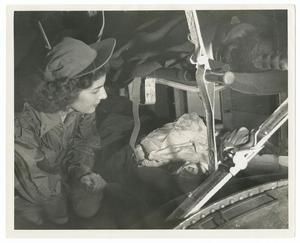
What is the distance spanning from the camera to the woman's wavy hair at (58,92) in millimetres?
1664

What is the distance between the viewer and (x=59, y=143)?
5.46 ft

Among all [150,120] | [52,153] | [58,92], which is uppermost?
[58,92]

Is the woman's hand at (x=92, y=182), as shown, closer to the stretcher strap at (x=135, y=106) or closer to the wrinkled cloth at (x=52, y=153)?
the wrinkled cloth at (x=52, y=153)

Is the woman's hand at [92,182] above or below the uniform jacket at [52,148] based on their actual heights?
below

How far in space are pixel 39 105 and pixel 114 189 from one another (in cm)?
47

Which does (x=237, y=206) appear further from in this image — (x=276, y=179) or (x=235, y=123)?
(x=235, y=123)

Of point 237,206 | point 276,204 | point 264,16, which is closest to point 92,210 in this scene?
point 237,206

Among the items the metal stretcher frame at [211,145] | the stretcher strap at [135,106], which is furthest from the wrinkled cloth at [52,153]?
the metal stretcher frame at [211,145]

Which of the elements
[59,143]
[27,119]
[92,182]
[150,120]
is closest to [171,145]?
[150,120]

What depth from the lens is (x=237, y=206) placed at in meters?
1.66

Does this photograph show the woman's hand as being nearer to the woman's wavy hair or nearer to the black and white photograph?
the black and white photograph

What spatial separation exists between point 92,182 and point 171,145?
363 mm

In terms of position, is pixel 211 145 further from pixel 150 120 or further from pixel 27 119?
pixel 27 119

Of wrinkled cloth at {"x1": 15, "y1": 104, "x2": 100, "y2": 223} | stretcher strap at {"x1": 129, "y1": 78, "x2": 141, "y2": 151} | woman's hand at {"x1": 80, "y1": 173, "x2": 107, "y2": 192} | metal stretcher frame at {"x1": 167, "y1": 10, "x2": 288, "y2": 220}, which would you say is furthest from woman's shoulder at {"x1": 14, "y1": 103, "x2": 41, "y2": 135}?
metal stretcher frame at {"x1": 167, "y1": 10, "x2": 288, "y2": 220}
